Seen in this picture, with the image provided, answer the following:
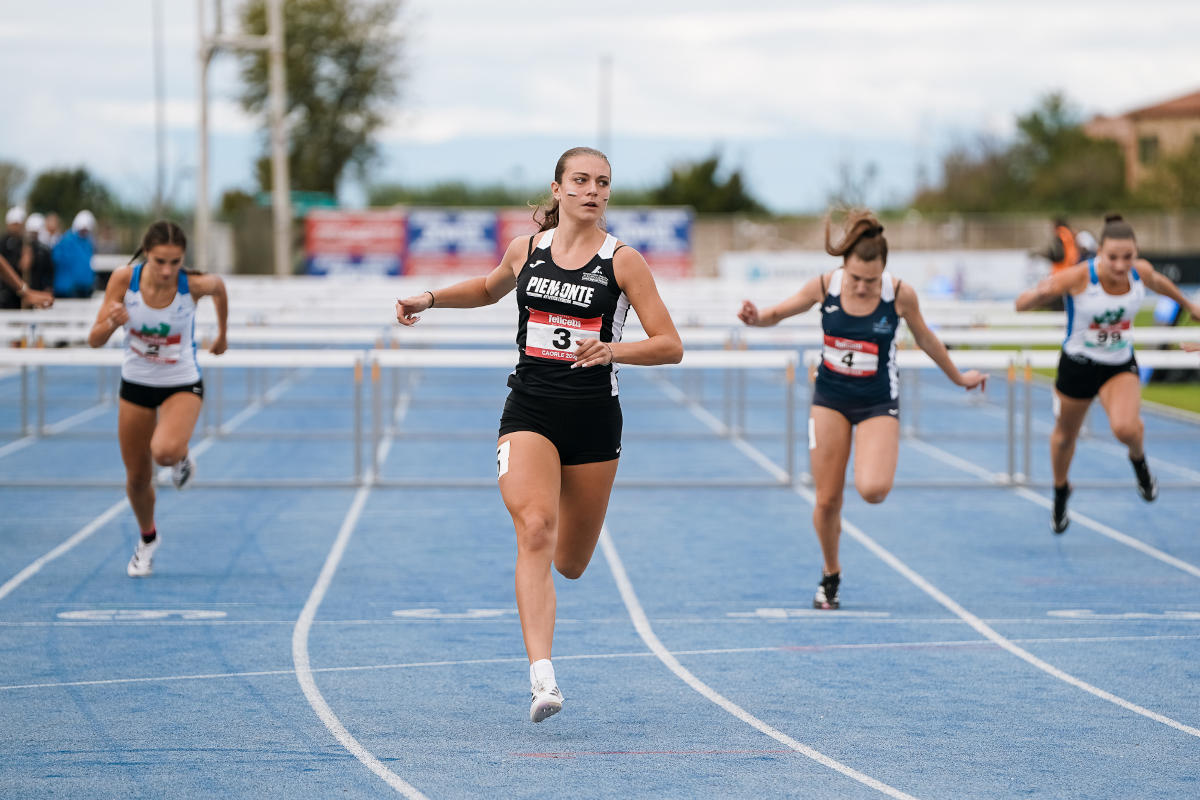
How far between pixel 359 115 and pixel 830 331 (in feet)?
202

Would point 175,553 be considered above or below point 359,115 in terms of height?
below

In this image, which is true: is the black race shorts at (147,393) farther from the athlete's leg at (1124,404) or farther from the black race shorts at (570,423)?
the athlete's leg at (1124,404)

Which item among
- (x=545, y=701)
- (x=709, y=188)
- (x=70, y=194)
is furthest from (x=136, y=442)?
(x=709, y=188)

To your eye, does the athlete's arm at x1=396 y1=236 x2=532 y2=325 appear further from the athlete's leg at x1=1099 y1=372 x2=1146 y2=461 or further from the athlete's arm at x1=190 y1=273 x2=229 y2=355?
the athlete's leg at x1=1099 y1=372 x2=1146 y2=461

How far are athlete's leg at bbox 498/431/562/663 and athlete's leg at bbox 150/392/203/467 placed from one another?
3450 mm

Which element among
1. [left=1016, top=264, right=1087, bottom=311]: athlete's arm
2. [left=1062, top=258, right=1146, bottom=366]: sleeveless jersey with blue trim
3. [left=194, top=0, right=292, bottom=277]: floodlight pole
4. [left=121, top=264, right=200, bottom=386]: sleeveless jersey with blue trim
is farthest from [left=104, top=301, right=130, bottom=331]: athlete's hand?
[left=194, top=0, right=292, bottom=277]: floodlight pole

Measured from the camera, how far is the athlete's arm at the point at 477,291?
5902mm

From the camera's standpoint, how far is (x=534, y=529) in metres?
5.61

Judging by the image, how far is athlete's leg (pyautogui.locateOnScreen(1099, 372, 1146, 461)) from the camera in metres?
9.60

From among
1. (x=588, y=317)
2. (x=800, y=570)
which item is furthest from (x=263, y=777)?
(x=800, y=570)

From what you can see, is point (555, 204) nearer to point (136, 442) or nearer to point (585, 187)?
point (585, 187)

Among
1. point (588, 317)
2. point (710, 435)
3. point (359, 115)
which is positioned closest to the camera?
point (588, 317)

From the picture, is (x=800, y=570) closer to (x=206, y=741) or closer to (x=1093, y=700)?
(x=1093, y=700)

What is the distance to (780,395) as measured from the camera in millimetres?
22391
